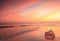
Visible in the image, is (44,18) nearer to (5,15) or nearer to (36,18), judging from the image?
(36,18)

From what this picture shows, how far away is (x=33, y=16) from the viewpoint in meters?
1.66

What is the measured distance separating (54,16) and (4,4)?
25.9 inches

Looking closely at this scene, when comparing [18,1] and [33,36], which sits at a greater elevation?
[18,1]

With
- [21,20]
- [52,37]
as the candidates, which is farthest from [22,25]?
[52,37]

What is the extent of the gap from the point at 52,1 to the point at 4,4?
61 centimetres

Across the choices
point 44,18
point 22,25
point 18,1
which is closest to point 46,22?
point 44,18

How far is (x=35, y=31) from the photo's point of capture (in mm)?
1614

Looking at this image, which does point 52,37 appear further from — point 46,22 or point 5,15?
→ point 5,15

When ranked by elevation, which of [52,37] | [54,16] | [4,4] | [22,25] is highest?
[4,4]

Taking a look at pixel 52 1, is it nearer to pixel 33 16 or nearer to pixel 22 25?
pixel 33 16

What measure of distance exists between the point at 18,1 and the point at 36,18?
32 cm

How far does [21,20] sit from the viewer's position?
1.65 m

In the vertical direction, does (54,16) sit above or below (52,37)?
above

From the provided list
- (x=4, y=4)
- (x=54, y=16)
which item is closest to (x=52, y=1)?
(x=54, y=16)
